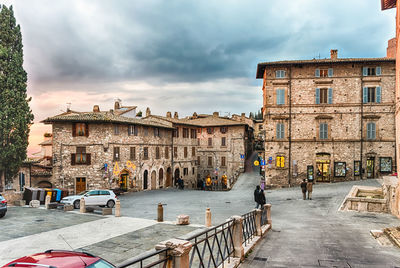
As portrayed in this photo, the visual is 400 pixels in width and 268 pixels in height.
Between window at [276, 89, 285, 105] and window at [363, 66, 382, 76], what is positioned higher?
window at [363, 66, 382, 76]

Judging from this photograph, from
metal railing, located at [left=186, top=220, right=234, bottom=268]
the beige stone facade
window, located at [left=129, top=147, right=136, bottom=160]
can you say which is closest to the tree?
the beige stone facade

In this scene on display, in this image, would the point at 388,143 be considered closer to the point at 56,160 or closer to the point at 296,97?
the point at 296,97

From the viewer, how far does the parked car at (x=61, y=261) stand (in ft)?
16.9

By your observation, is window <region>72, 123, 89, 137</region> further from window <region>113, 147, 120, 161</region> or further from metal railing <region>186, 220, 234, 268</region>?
metal railing <region>186, 220, 234, 268</region>

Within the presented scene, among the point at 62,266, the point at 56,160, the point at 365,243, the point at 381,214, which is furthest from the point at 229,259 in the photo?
the point at 56,160

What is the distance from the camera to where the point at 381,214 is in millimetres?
17281

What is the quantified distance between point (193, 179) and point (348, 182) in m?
23.9

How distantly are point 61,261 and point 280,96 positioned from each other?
2988cm

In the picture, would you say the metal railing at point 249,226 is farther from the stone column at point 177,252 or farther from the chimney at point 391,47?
the chimney at point 391,47

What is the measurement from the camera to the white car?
21281 millimetres

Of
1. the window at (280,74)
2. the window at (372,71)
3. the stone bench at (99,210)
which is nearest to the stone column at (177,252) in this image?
the stone bench at (99,210)

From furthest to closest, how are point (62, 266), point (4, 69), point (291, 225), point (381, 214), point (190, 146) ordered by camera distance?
point (190, 146), point (4, 69), point (381, 214), point (291, 225), point (62, 266)

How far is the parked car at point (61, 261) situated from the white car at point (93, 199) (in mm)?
16487

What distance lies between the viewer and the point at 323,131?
3175 cm
